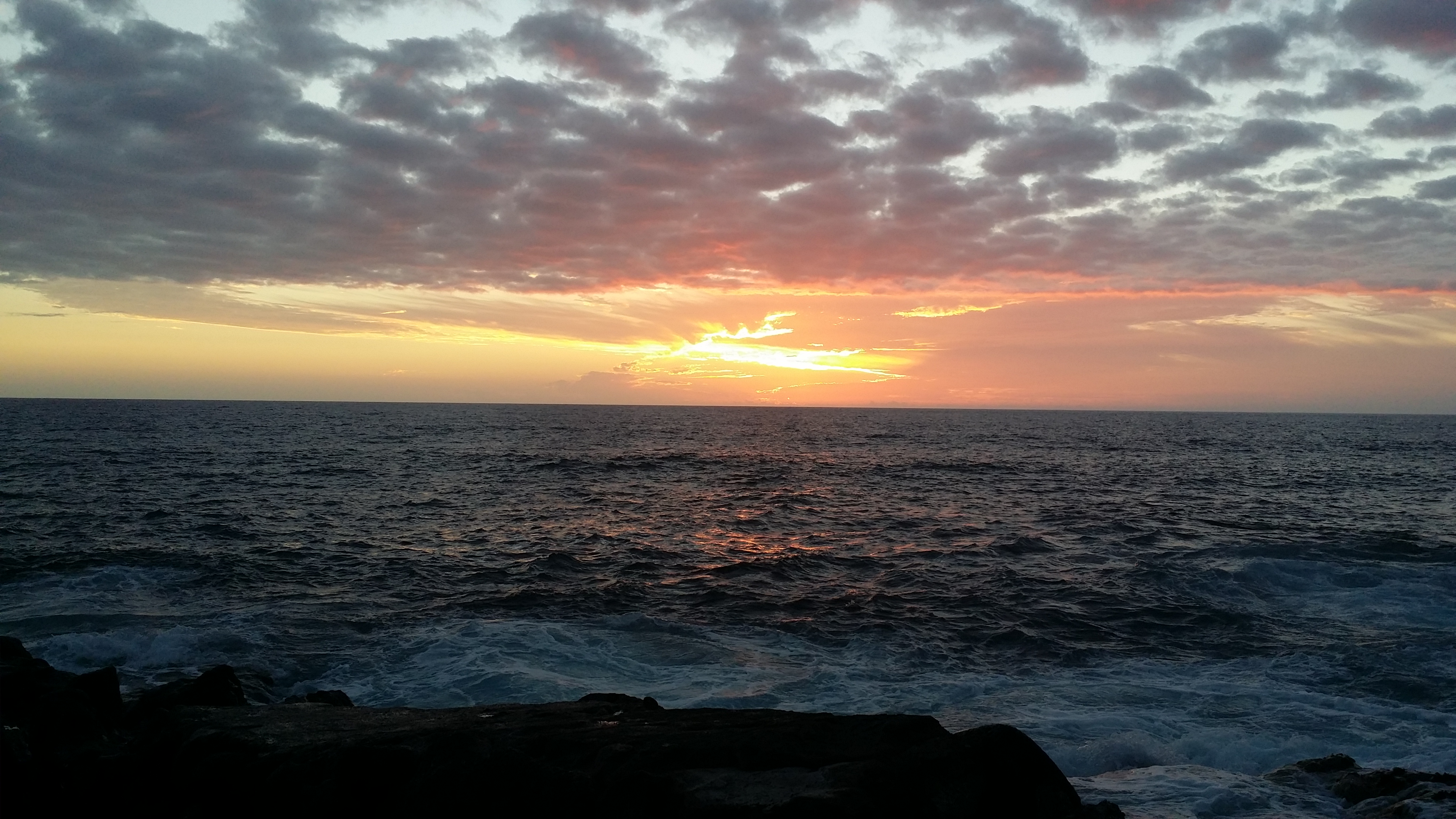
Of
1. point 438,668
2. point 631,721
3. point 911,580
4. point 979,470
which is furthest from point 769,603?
point 979,470

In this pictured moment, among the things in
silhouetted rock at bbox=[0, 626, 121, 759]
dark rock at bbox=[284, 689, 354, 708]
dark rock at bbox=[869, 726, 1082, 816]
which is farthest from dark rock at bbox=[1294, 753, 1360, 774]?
silhouetted rock at bbox=[0, 626, 121, 759]

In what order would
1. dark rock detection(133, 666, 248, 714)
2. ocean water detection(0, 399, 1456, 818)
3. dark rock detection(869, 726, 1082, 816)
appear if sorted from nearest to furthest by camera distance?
1. dark rock detection(869, 726, 1082, 816)
2. dark rock detection(133, 666, 248, 714)
3. ocean water detection(0, 399, 1456, 818)

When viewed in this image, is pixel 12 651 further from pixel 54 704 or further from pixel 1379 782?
pixel 1379 782

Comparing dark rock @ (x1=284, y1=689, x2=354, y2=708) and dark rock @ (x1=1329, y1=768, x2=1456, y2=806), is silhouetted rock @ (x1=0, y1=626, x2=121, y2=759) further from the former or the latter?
dark rock @ (x1=1329, y1=768, x2=1456, y2=806)

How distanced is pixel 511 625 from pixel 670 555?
840cm

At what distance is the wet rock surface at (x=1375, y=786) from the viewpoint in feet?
27.1

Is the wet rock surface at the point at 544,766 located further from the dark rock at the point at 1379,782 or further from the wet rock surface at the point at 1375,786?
the dark rock at the point at 1379,782

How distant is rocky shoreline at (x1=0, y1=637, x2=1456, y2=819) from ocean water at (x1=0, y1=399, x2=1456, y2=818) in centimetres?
301

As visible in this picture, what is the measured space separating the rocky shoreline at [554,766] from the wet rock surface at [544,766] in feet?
0.05

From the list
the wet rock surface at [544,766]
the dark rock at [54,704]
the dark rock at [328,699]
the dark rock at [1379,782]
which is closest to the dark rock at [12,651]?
the dark rock at [54,704]

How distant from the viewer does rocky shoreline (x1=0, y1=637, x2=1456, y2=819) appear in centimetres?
650

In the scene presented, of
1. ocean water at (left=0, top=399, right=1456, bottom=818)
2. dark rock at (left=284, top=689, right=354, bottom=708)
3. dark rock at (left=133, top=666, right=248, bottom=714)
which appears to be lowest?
ocean water at (left=0, top=399, right=1456, bottom=818)

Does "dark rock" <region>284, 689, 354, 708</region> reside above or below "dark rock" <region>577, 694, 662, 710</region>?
below

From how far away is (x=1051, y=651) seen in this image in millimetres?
16188
